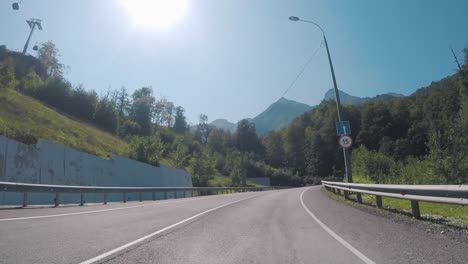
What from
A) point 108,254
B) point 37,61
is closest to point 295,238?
point 108,254

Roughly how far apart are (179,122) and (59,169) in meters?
133

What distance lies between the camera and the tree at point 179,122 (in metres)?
155

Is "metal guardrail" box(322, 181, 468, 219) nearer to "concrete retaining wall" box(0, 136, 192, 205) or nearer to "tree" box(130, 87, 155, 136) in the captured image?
"concrete retaining wall" box(0, 136, 192, 205)

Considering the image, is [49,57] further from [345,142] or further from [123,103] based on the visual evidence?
[345,142]

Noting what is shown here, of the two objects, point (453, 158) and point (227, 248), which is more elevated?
point (453, 158)

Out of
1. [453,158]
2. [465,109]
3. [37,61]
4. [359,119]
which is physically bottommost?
[453,158]

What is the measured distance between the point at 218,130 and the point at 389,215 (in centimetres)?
16497

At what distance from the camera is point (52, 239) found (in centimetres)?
751

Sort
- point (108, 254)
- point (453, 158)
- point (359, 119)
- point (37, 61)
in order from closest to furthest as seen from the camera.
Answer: point (108, 254) < point (453, 158) < point (37, 61) < point (359, 119)

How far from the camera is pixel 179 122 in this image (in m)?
156

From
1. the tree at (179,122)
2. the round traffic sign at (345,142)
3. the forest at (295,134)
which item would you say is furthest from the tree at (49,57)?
the round traffic sign at (345,142)

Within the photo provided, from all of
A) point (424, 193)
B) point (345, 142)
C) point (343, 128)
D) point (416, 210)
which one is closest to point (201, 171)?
point (343, 128)

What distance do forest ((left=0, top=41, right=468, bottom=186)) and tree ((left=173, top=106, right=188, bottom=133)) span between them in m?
0.42

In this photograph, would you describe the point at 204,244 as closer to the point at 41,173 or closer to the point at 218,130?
the point at 41,173
